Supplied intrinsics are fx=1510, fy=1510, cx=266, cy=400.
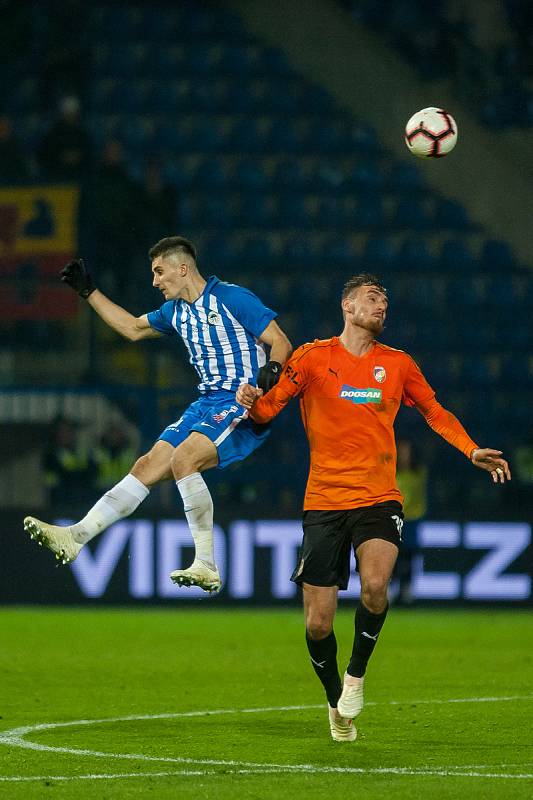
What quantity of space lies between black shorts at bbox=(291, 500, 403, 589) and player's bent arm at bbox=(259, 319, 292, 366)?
851 millimetres

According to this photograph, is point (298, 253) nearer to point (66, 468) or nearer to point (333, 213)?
point (333, 213)

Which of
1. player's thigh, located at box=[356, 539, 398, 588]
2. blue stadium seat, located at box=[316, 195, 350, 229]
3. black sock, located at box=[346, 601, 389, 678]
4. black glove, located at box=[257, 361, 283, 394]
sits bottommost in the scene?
black sock, located at box=[346, 601, 389, 678]

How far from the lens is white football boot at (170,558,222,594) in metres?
7.52

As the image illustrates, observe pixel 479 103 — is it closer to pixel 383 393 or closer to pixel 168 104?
pixel 168 104

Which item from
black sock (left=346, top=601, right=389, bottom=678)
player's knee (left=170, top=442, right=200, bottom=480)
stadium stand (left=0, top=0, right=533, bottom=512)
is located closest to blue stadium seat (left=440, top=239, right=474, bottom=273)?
stadium stand (left=0, top=0, right=533, bottom=512)

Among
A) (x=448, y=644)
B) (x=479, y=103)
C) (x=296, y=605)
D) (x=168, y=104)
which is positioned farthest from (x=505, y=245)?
(x=448, y=644)

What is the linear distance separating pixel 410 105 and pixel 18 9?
223 inches

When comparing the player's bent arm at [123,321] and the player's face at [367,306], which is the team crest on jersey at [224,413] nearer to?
the player's bent arm at [123,321]

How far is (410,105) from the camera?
70.7 feet

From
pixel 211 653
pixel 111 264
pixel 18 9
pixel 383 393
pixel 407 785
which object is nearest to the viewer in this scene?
pixel 407 785

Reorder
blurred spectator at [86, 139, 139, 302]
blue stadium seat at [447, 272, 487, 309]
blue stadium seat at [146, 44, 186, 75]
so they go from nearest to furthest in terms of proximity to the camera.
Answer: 1. blurred spectator at [86, 139, 139, 302]
2. blue stadium seat at [447, 272, 487, 309]
3. blue stadium seat at [146, 44, 186, 75]

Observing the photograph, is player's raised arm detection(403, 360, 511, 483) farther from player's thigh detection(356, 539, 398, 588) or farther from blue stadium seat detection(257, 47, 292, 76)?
blue stadium seat detection(257, 47, 292, 76)

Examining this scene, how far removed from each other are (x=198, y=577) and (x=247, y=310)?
144cm

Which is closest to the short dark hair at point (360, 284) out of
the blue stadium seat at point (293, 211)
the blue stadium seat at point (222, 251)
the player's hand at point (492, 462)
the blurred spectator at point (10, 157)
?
the player's hand at point (492, 462)
